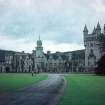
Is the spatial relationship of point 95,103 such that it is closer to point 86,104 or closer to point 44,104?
point 86,104

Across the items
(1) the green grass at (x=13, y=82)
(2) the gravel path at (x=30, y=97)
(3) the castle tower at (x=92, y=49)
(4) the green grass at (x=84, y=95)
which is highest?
(3) the castle tower at (x=92, y=49)

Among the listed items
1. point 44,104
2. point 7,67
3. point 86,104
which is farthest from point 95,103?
point 7,67

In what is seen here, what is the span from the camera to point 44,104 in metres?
18.0

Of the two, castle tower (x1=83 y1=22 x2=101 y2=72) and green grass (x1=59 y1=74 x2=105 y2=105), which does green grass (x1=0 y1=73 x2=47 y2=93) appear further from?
castle tower (x1=83 y1=22 x2=101 y2=72)

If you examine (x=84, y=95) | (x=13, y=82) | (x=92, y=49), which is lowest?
(x=84, y=95)

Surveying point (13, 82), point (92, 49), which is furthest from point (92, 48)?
point (13, 82)

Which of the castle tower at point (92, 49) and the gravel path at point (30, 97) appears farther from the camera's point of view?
the castle tower at point (92, 49)

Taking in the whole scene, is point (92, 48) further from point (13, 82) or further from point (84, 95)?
point (84, 95)

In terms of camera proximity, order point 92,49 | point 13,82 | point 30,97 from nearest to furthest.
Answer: point 30,97 < point 13,82 < point 92,49

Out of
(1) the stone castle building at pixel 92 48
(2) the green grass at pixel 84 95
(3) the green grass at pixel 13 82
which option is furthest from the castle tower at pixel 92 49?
(2) the green grass at pixel 84 95

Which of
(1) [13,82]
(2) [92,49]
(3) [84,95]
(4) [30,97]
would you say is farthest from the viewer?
(2) [92,49]

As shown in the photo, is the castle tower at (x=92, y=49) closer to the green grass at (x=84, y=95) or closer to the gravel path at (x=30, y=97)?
the green grass at (x=84, y=95)

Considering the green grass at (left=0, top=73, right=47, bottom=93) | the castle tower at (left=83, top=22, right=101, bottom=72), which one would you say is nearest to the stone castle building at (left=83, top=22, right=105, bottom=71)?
the castle tower at (left=83, top=22, right=101, bottom=72)

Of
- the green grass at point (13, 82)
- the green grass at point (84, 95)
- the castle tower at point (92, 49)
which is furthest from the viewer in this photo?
the castle tower at point (92, 49)
